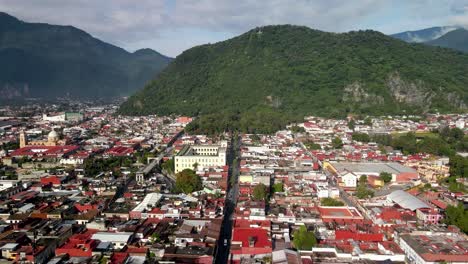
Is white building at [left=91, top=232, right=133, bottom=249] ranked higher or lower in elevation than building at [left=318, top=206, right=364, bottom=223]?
higher

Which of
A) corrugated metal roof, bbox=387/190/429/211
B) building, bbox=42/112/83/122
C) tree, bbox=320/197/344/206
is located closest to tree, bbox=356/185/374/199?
corrugated metal roof, bbox=387/190/429/211

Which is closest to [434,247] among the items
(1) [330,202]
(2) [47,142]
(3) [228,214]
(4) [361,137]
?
(1) [330,202]

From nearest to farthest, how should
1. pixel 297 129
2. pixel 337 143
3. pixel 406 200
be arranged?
pixel 406 200, pixel 337 143, pixel 297 129

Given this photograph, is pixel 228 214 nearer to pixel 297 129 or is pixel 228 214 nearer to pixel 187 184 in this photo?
pixel 187 184

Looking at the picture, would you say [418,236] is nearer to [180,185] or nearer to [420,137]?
[180,185]

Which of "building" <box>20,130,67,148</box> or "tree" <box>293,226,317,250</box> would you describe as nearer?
"tree" <box>293,226,317,250</box>

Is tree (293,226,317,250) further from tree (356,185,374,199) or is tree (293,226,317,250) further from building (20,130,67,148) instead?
building (20,130,67,148)
